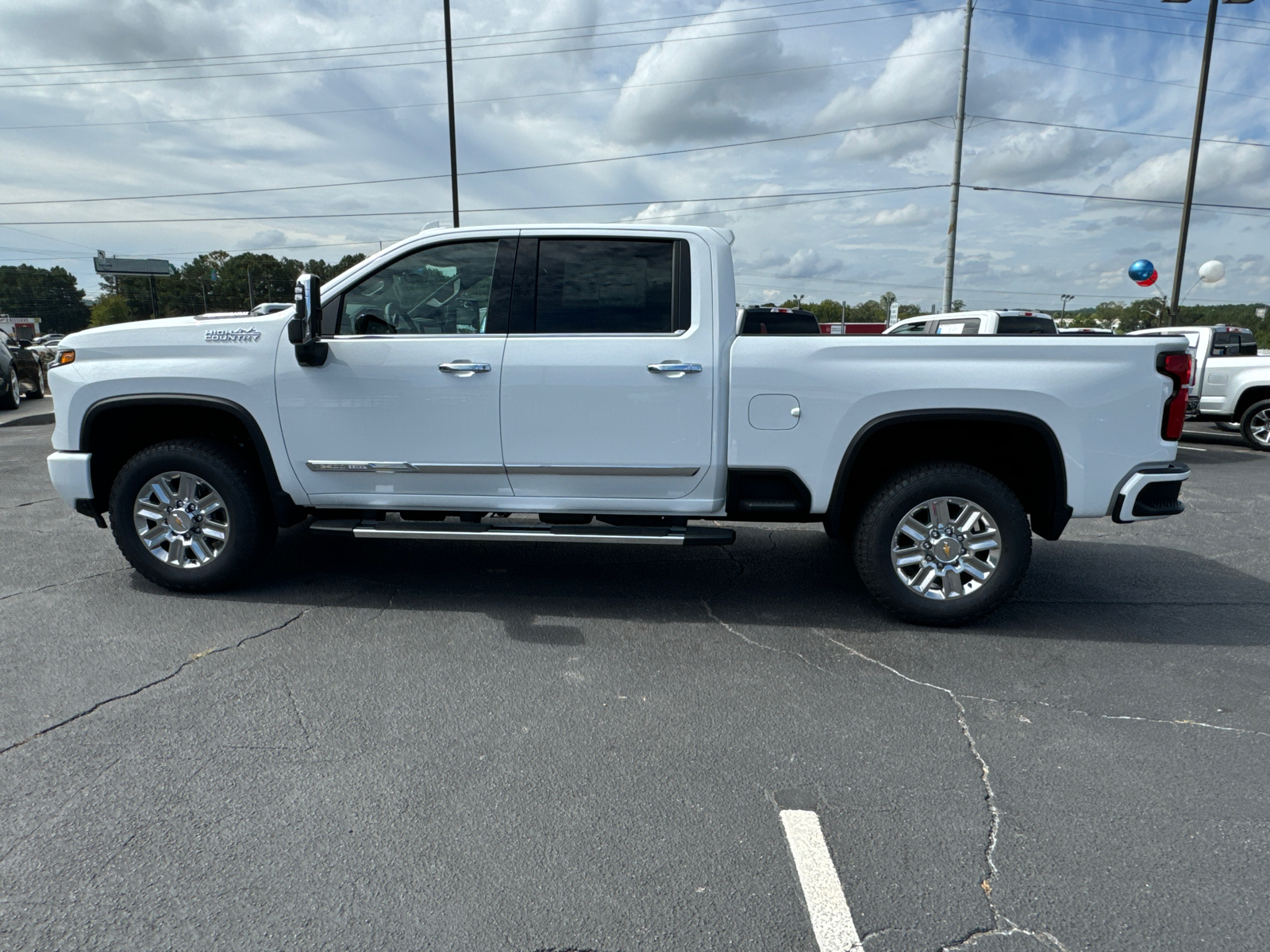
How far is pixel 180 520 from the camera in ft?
15.0

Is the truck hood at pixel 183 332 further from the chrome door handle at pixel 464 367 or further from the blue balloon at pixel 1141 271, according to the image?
the blue balloon at pixel 1141 271

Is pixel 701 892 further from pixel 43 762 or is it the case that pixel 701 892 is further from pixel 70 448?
pixel 70 448

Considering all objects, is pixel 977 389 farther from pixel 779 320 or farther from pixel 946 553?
pixel 779 320

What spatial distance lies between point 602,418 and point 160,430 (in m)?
2.69

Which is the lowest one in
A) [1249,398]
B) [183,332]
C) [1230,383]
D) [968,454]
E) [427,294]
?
[1249,398]

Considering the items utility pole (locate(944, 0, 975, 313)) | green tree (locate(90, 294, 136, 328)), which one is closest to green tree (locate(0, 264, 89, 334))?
green tree (locate(90, 294, 136, 328))

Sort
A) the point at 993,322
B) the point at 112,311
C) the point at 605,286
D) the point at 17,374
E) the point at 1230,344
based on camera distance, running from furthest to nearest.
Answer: the point at 112,311 → the point at 17,374 → the point at 1230,344 → the point at 993,322 → the point at 605,286

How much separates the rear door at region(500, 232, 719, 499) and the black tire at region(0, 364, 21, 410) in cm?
1609

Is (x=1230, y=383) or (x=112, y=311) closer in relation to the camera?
(x=1230, y=383)

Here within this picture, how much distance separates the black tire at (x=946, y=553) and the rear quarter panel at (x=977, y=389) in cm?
33

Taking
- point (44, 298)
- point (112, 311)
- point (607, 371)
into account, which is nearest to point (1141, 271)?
point (607, 371)

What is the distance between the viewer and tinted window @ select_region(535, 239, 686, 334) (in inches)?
167

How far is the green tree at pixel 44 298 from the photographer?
388ft

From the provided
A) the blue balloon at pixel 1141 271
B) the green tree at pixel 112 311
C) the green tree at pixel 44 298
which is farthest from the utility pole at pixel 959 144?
the green tree at pixel 44 298
